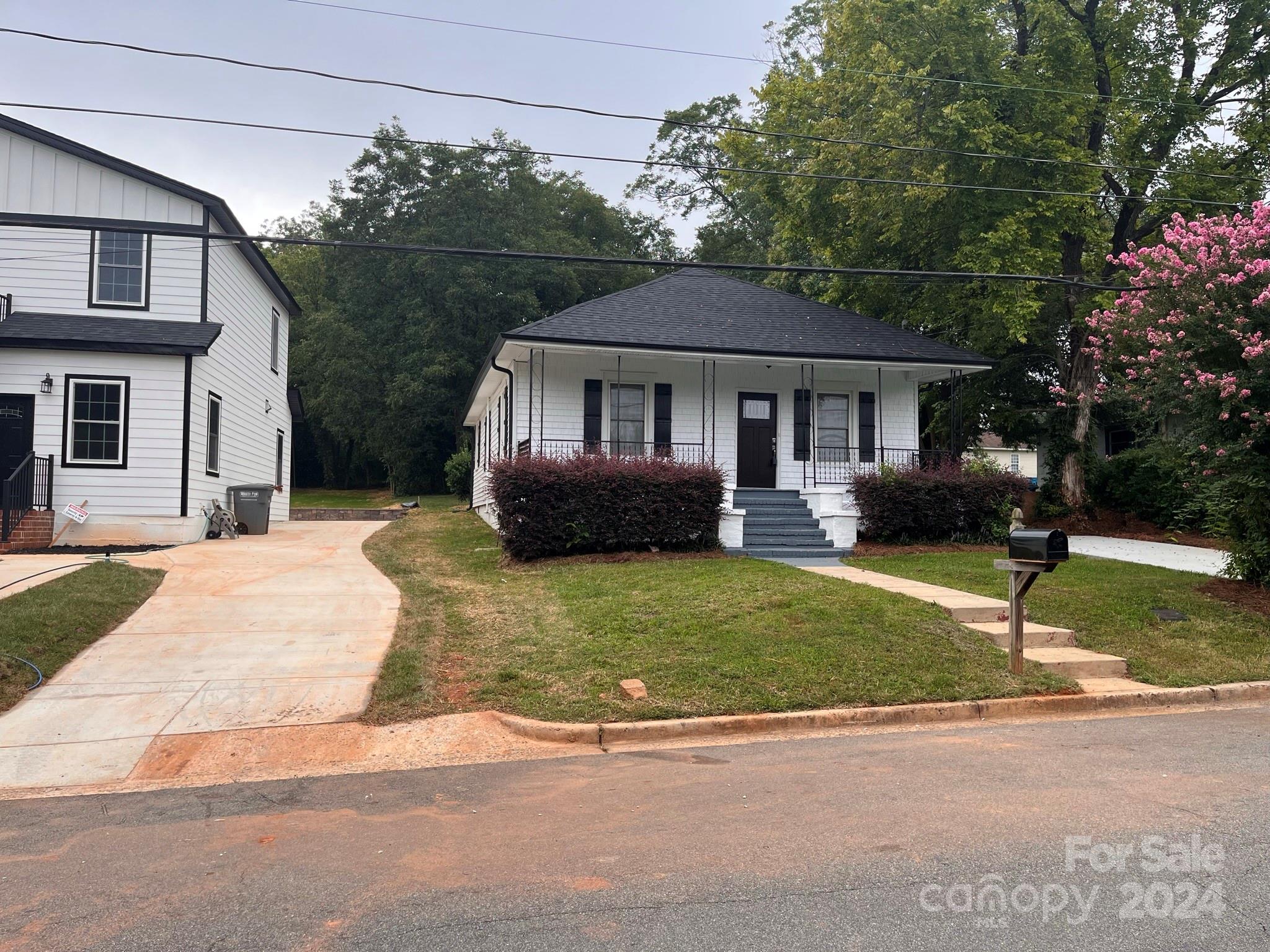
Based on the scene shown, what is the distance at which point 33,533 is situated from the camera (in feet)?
48.0

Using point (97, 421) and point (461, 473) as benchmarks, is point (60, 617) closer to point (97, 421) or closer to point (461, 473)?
point (97, 421)

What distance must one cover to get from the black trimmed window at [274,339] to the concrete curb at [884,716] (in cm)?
1865

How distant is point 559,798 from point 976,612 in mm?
6195

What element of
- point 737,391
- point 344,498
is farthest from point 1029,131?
point 344,498

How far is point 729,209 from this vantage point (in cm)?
4075

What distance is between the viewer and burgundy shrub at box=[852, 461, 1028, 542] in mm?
16297

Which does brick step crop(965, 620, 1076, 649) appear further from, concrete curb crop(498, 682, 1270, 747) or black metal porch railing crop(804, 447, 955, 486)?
black metal porch railing crop(804, 447, 955, 486)

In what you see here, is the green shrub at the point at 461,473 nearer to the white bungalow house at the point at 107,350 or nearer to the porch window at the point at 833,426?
the white bungalow house at the point at 107,350

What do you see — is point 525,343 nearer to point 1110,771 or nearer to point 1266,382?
point 1266,382

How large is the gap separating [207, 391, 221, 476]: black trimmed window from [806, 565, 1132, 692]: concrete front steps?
41.1 feet

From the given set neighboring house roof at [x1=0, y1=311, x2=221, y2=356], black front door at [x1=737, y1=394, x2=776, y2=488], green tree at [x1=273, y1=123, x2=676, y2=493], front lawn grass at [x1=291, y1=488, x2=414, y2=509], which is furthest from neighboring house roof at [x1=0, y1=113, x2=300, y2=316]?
green tree at [x1=273, y1=123, x2=676, y2=493]

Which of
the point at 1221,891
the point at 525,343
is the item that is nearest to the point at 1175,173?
the point at 525,343

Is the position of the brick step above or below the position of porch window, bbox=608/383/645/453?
below

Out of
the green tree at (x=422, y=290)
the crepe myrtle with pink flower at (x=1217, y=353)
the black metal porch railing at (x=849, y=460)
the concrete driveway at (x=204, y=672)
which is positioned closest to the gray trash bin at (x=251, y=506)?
the concrete driveway at (x=204, y=672)
